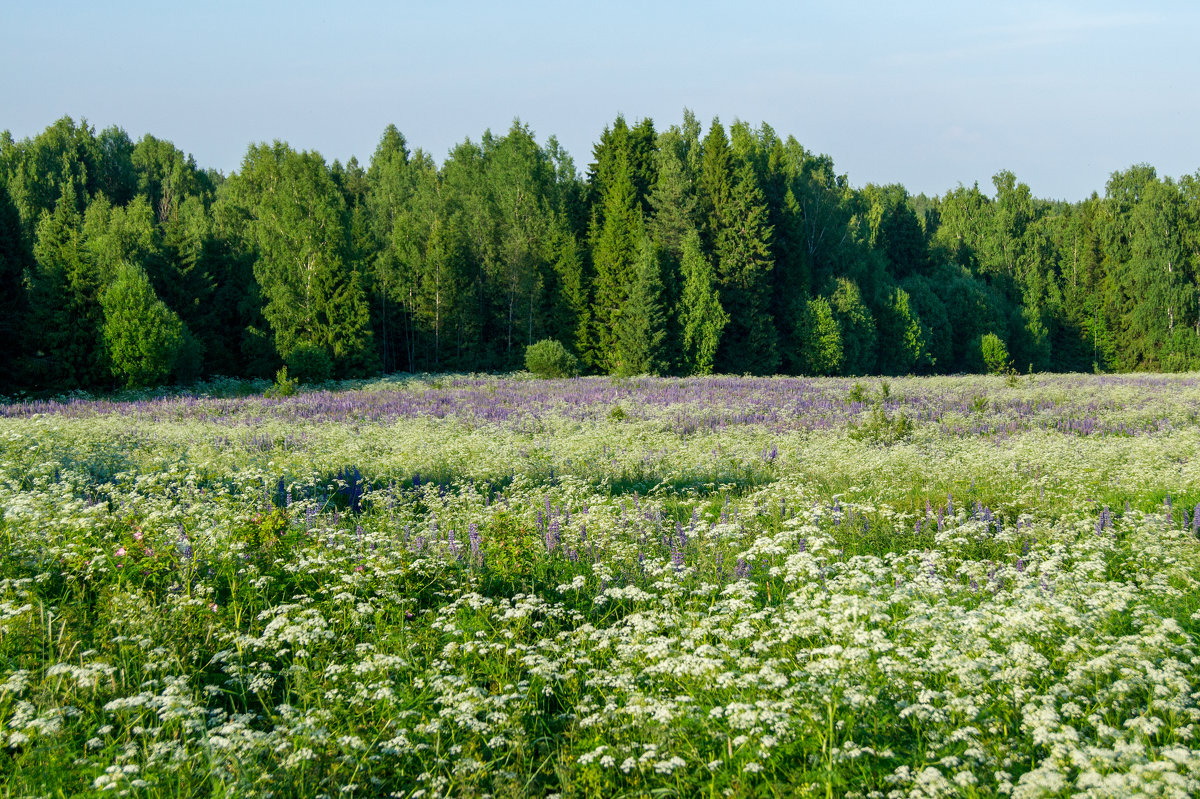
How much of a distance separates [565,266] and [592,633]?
4298cm

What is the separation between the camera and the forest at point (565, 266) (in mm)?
32312

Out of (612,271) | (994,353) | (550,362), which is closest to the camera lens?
(550,362)

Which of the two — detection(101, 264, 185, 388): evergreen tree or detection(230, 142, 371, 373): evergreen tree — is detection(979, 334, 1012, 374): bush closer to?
detection(230, 142, 371, 373): evergreen tree

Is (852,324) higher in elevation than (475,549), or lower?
higher

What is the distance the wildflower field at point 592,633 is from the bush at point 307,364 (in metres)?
21.8

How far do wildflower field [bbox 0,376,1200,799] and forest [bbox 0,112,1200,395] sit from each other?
25.1 meters

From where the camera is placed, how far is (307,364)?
3222 cm

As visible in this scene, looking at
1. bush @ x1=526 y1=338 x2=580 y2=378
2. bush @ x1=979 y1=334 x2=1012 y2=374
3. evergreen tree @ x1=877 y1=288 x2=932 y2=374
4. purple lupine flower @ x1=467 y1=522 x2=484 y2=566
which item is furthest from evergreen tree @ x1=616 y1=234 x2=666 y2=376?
purple lupine flower @ x1=467 y1=522 x2=484 y2=566

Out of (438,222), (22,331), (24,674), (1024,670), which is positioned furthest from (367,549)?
(438,222)

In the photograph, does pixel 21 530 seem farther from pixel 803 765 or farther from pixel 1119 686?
pixel 1119 686

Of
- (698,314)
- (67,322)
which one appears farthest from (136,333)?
(698,314)

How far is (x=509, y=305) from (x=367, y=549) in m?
40.7

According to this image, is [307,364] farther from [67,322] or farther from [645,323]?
[645,323]

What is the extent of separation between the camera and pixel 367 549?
6355mm
